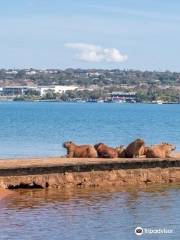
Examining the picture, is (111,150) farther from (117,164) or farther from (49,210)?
(49,210)

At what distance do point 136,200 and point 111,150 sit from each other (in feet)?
20.5

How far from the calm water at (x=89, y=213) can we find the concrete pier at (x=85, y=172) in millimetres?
599

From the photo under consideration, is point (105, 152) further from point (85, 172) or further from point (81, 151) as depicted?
point (85, 172)

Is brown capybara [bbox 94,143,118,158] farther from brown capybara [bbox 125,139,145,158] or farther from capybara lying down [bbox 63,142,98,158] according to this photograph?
brown capybara [bbox 125,139,145,158]

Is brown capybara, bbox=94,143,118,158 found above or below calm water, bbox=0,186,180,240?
above

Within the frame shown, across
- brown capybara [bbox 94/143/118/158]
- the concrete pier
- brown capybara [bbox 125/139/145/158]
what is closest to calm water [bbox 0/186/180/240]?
the concrete pier

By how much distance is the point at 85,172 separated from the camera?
28.9 m

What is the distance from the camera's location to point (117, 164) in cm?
2952

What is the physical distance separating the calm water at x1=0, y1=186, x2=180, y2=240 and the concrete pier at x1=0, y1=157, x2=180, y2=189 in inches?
23.6

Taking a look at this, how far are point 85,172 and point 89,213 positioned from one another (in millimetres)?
5833

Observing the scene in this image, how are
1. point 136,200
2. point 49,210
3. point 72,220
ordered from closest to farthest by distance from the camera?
point 72,220, point 49,210, point 136,200

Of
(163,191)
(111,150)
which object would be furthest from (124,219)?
(111,150)

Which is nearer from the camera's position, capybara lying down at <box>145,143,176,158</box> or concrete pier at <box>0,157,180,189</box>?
concrete pier at <box>0,157,180,189</box>

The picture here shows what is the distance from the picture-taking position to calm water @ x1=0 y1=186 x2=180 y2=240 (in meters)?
A: 20.2
